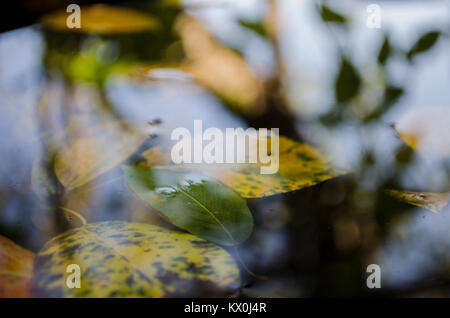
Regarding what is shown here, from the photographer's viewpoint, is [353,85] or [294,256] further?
[353,85]

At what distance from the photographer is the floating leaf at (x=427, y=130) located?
1.14 feet

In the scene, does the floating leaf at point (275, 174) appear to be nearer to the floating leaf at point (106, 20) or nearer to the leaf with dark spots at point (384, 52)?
the leaf with dark spots at point (384, 52)

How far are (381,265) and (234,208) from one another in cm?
12

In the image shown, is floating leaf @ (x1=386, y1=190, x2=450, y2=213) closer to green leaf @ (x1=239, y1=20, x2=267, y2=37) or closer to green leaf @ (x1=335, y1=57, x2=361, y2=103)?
green leaf @ (x1=335, y1=57, x2=361, y2=103)

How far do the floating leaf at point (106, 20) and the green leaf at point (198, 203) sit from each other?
12.8 inches

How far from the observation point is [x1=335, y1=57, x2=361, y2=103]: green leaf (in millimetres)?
378

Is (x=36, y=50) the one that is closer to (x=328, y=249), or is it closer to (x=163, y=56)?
(x=163, y=56)

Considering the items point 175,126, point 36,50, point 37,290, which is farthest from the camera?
point 36,50

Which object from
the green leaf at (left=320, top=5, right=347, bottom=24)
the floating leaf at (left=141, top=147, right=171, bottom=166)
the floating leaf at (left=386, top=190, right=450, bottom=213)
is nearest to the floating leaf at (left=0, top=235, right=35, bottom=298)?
the floating leaf at (left=141, top=147, right=171, bottom=166)

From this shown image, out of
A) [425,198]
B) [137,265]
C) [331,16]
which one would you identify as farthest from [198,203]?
[331,16]

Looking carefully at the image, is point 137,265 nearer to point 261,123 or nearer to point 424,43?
point 261,123

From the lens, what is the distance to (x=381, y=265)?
0.27 meters
